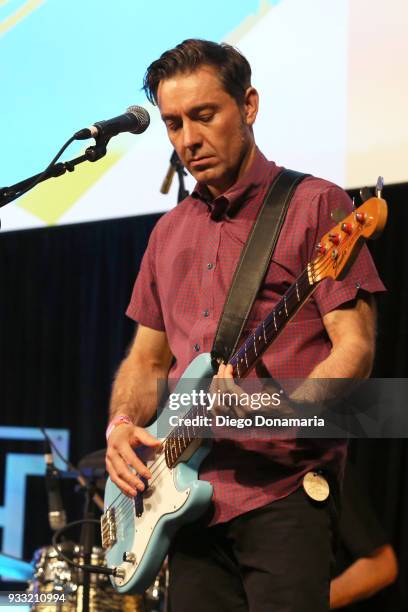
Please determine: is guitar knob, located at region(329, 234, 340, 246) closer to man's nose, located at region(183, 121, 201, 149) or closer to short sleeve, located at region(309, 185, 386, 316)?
short sleeve, located at region(309, 185, 386, 316)

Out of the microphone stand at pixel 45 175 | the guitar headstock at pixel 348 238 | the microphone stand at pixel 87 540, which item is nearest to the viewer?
the guitar headstock at pixel 348 238

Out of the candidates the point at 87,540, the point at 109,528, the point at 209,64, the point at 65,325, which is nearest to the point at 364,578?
the point at 87,540

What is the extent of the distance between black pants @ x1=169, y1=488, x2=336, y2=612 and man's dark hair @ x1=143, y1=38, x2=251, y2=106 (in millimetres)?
1007

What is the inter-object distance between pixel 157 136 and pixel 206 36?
0.49 metres

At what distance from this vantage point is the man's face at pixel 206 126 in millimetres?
2098

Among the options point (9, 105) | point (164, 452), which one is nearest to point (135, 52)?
point (9, 105)

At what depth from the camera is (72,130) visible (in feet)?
12.2

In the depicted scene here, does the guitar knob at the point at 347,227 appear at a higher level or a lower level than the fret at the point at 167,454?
higher

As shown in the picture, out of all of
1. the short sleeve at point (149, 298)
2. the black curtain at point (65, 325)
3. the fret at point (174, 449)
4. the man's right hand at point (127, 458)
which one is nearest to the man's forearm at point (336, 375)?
the fret at point (174, 449)

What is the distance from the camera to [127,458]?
6.79 feet

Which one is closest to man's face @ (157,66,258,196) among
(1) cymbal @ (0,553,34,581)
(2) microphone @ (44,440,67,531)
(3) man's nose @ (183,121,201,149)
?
(3) man's nose @ (183,121,201,149)

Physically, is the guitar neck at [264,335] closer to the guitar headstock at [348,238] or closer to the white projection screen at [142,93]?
the guitar headstock at [348,238]

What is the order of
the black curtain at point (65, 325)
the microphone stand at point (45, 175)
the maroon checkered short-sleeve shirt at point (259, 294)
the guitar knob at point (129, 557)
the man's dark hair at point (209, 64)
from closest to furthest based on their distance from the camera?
the maroon checkered short-sleeve shirt at point (259, 294) < the microphone stand at point (45, 175) < the guitar knob at point (129, 557) < the man's dark hair at point (209, 64) < the black curtain at point (65, 325)

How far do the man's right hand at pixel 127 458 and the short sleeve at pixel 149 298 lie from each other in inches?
14.2
